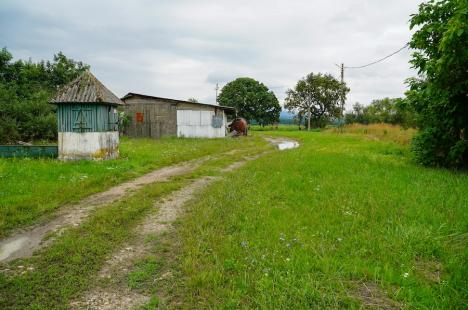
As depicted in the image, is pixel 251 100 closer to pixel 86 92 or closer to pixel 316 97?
pixel 316 97

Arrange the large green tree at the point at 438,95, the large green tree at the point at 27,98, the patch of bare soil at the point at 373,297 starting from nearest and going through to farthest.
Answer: the patch of bare soil at the point at 373,297 → the large green tree at the point at 438,95 → the large green tree at the point at 27,98

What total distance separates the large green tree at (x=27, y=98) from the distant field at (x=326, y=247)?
12.8m

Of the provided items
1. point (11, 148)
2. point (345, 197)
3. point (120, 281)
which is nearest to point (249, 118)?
point (11, 148)

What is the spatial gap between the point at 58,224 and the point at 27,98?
841 inches

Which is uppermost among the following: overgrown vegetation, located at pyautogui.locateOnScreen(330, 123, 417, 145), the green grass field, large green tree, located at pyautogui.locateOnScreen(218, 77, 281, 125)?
large green tree, located at pyautogui.locateOnScreen(218, 77, 281, 125)

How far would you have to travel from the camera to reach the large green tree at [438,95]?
33.7 feet

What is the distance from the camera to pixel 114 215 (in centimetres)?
647

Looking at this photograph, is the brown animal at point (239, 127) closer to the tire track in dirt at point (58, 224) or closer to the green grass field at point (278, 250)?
the tire track in dirt at point (58, 224)

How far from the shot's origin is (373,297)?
3.69m

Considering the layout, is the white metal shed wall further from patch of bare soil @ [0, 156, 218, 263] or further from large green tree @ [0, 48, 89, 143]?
patch of bare soil @ [0, 156, 218, 263]

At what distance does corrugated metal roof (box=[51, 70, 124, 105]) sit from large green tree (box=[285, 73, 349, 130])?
51.5 meters

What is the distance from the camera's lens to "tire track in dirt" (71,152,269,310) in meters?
3.62

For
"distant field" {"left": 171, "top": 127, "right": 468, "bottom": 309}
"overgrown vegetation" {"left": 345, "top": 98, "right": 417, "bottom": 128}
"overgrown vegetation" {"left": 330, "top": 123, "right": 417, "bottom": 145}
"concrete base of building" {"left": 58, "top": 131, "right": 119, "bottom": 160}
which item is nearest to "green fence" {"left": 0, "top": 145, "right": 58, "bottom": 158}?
"concrete base of building" {"left": 58, "top": 131, "right": 119, "bottom": 160}

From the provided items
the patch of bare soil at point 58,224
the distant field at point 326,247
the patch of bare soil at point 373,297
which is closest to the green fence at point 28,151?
the patch of bare soil at point 58,224
